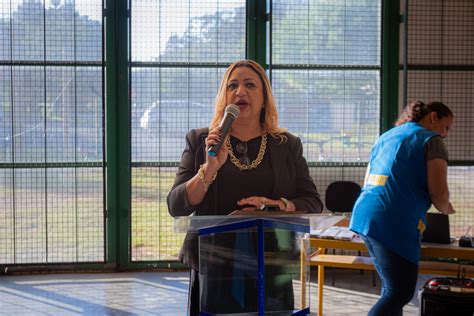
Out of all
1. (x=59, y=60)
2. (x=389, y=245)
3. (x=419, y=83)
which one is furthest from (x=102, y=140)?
(x=389, y=245)

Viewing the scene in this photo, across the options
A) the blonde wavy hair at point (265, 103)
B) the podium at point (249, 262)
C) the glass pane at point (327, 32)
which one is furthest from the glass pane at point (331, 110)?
the podium at point (249, 262)

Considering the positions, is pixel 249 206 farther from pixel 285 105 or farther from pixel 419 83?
pixel 419 83

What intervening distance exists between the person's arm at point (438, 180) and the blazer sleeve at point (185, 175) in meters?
1.67

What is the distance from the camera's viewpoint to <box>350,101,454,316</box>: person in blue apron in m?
3.97

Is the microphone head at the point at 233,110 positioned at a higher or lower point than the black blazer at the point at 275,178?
higher

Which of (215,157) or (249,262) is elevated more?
(215,157)

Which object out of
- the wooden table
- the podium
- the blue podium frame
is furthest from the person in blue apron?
A: the blue podium frame

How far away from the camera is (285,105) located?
6922mm

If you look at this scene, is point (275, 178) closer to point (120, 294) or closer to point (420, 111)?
point (420, 111)

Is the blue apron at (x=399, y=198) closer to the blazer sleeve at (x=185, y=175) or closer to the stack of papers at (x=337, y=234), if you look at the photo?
the stack of papers at (x=337, y=234)

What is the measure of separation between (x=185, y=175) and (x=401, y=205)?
1.65 meters

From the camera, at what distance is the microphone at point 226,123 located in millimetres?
2578

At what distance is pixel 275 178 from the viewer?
2.82 meters

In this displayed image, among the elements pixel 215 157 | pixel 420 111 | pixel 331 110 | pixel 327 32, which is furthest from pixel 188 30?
pixel 215 157
